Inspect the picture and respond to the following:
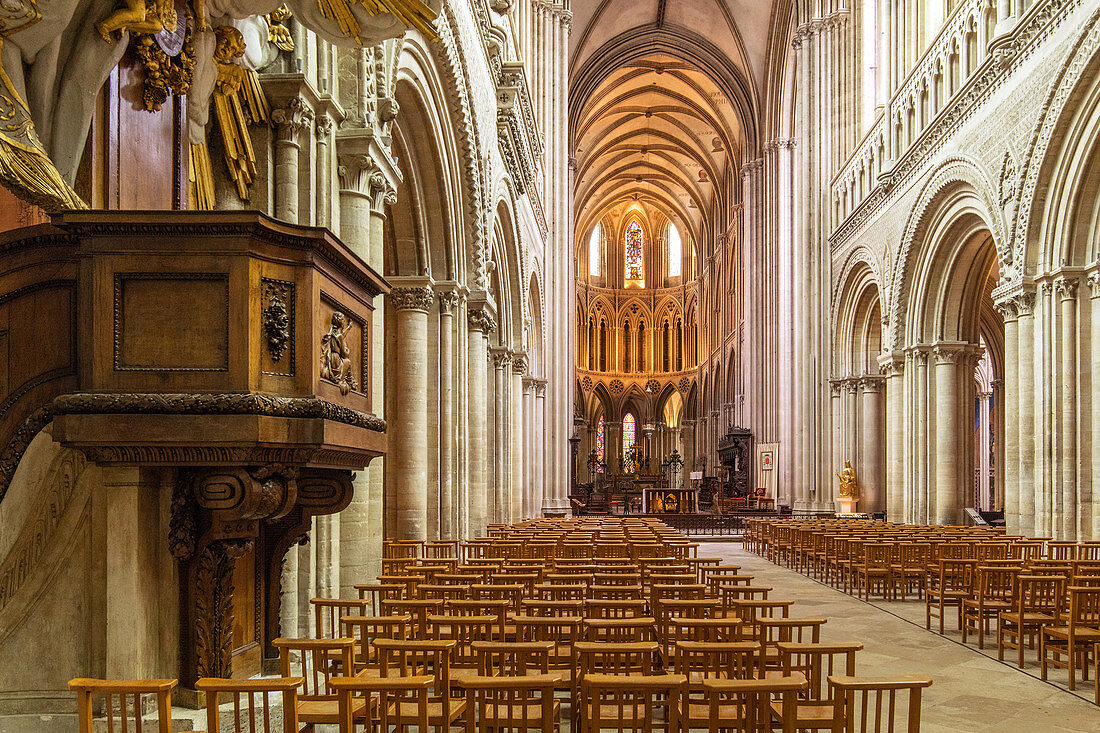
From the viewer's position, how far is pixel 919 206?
736 inches

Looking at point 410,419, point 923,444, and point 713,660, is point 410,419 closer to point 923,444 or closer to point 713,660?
point 713,660

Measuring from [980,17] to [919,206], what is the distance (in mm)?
3967

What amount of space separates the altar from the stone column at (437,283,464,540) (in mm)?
17836

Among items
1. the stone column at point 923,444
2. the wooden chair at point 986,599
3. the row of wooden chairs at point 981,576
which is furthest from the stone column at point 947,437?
the wooden chair at point 986,599

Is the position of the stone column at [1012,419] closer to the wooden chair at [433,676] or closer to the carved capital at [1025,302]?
the carved capital at [1025,302]

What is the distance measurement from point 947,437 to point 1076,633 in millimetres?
13619

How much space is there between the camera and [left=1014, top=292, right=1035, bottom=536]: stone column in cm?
1409

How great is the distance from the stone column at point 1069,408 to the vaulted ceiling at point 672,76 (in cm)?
2269

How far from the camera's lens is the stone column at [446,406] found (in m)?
12.6

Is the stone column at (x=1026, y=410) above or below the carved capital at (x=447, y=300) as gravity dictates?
below

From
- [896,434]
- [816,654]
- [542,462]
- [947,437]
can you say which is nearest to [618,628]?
[816,654]

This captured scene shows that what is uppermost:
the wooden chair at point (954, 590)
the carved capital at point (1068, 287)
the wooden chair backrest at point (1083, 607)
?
the carved capital at point (1068, 287)

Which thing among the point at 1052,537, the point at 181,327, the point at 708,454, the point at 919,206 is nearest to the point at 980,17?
the point at 919,206

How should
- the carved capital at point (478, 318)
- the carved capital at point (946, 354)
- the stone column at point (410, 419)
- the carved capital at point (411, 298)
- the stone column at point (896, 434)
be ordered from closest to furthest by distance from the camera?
1. the stone column at point (410, 419)
2. the carved capital at point (411, 298)
3. the carved capital at point (478, 318)
4. the carved capital at point (946, 354)
5. the stone column at point (896, 434)
